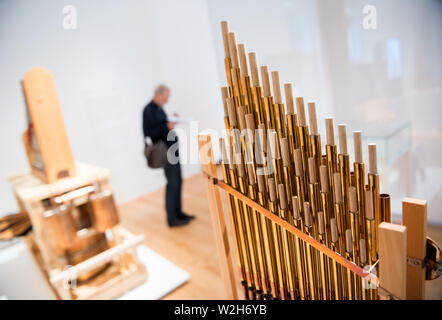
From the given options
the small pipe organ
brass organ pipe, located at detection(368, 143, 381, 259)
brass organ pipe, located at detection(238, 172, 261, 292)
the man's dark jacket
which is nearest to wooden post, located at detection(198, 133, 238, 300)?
the small pipe organ

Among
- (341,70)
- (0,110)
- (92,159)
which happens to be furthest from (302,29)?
(0,110)

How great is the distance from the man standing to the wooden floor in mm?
192

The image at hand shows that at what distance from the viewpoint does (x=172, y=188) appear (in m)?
2.95

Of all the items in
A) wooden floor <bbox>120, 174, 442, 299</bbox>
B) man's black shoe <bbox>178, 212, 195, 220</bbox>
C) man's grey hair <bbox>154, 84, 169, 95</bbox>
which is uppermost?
man's grey hair <bbox>154, 84, 169, 95</bbox>

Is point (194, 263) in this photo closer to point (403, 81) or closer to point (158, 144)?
point (158, 144)

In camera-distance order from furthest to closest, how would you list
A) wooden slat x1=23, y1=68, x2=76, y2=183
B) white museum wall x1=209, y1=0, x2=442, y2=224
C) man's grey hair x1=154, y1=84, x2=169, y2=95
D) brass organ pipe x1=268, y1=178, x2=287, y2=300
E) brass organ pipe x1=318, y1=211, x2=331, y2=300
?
man's grey hair x1=154, y1=84, x2=169, y2=95
white museum wall x1=209, y1=0, x2=442, y2=224
wooden slat x1=23, y1=68, x2=76, y2=183
brass organ pipe x1=268, y1=178, x2=287, y2=300
brass organ pipe x1=318, y1=211, x2=331, y2=300

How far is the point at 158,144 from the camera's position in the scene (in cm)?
272

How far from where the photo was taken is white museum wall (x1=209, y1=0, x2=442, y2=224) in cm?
200

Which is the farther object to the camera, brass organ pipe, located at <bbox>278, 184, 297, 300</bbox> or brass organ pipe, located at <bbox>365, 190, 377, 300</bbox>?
brass organ pipe, located at <bbox>278, 184, 297, 300</bbox>

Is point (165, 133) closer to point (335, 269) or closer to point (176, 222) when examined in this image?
point (176, 222)

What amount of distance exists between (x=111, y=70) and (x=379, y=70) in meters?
2.75

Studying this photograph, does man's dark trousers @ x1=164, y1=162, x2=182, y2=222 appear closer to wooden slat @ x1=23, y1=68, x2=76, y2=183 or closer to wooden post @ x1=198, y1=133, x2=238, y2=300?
wooden slat @ x1=23, y1=68, x2=76, y2=183

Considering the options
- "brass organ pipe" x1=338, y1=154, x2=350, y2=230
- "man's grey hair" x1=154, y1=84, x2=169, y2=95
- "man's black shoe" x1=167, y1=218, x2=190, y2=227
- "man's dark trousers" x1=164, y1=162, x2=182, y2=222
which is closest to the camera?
"brass organ pipe" x1=338, y1=154, x2=350, y2=230

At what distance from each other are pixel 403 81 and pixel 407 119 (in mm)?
268
